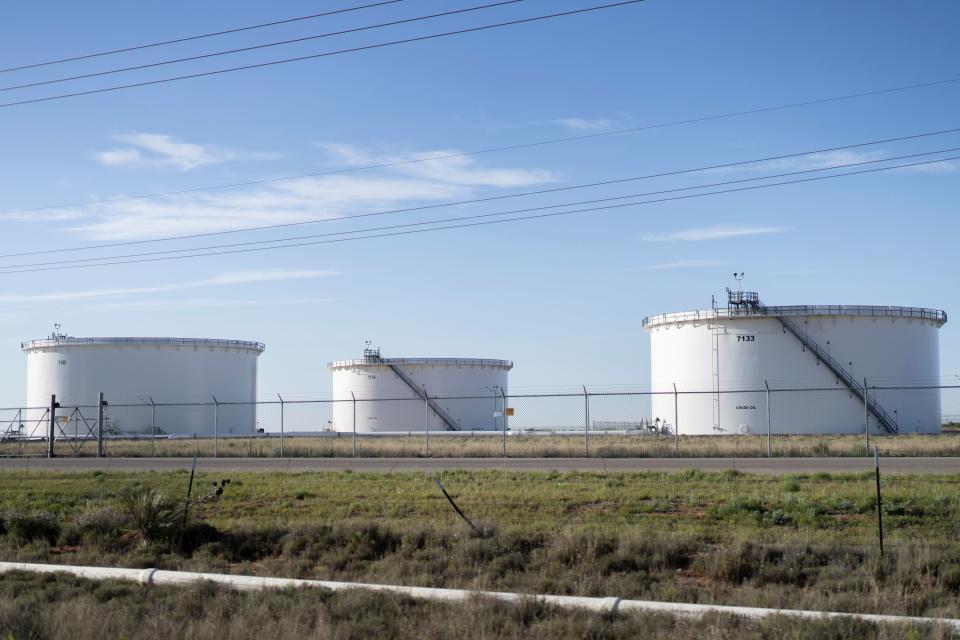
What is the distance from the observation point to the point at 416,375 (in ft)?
213

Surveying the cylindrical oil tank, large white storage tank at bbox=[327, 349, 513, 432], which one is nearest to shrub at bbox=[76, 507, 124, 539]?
the cylindrical oil tank

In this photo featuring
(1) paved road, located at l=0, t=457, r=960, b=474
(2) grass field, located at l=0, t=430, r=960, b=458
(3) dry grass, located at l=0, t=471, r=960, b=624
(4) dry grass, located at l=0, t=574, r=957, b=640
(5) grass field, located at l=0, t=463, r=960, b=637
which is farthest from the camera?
(2) grass field, located at l=0, t=430, r=960, b=458

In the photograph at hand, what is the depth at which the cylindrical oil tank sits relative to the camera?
60.8m

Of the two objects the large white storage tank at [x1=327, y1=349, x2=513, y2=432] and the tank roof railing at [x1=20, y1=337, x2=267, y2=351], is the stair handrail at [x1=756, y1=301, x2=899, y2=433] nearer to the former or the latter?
the large white storage tank at [x1=327, y1=349, x2=513, y2=432]

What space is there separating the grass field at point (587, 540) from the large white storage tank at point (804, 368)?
1090 inches

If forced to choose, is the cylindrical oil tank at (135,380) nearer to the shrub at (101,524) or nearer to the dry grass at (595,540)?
the dry grass at (595,540)

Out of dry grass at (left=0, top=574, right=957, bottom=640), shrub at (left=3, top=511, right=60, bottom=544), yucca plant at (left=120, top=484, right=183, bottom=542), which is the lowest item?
dry grass at (left=0, top=574, right=957, bottom=640)

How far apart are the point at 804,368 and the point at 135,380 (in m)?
39.4

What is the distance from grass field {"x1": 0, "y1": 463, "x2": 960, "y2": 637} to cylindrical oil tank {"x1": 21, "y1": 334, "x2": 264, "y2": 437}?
133 ft

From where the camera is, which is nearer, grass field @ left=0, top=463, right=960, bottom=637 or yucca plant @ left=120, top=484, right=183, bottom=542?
grass field @ left=0, top=463, right=960, bottom=637

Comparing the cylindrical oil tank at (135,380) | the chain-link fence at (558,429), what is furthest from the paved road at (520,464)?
the cylindrical oil tank at (135,380)

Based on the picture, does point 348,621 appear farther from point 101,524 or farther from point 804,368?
point 804,368

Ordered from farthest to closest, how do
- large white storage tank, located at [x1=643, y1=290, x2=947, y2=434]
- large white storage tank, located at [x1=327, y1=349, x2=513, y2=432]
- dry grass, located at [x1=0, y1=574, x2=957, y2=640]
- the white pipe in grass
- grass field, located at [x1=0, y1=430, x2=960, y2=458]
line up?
large white storage tank, located at [x1=327, y1=349, x2=513, y2=432] → large white storage tank, located at [x1=643, y1=290, x2=947, y2=434] → grass field, located at [x1=0, y1=430, x2=960, y2=458] → the white pipe in grass → dry grass, located at [x1=0, y1=574, x2=957, y2=640]

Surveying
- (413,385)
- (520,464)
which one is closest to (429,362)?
(413,385)
